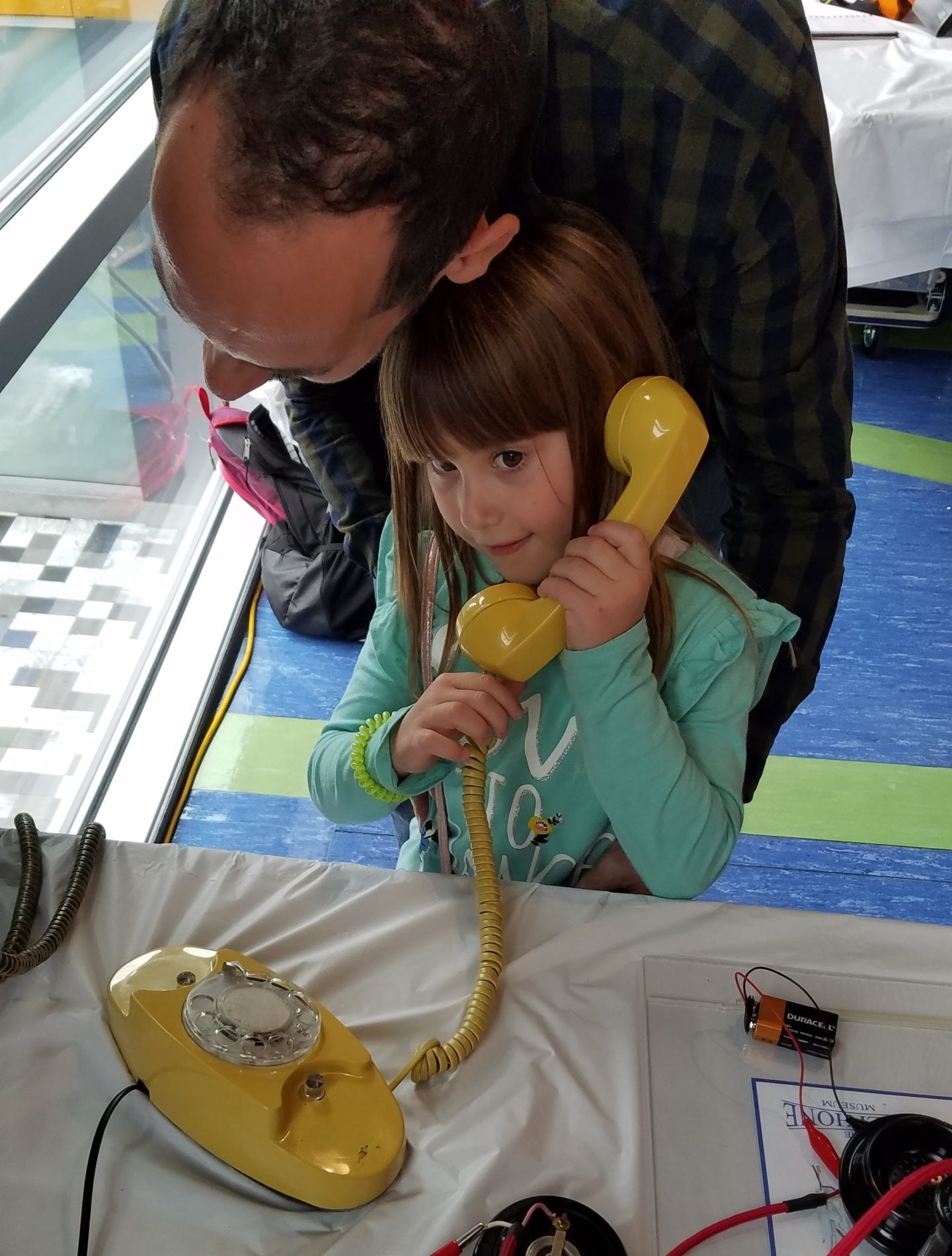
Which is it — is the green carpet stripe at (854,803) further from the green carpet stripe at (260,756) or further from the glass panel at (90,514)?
the glass panel at (90,514)

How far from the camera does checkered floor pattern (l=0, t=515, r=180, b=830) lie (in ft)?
5.57

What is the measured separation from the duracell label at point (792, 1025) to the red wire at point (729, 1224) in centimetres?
10

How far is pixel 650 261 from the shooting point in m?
0.93

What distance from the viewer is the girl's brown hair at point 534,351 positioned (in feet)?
2.67

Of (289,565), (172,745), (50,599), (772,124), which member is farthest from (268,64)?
(289,565)

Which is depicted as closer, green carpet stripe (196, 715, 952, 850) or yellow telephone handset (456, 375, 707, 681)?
yellow telephone handset (456, 375, 707, 681)

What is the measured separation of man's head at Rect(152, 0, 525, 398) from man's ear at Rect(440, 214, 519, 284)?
1.7 inches

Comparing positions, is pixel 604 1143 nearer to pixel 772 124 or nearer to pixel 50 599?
pixel 772 124

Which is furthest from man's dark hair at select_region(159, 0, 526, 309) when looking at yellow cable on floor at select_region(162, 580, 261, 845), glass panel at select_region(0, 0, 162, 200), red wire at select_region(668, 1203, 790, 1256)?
yellow cable on floor at select_region(162, 580, 261, 845)

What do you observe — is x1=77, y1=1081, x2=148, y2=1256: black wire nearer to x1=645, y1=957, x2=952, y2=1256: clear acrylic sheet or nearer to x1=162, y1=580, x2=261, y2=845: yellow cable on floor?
x1=645, y1=957, x2=952, y2=1256: clear acrylic sheet

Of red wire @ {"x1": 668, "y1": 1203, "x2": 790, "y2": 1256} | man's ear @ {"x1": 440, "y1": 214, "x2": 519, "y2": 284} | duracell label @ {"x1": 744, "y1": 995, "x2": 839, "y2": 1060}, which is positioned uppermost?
man's ear @ {"x1": 440, "y1": 214, "x2": 519, "y2": 284}

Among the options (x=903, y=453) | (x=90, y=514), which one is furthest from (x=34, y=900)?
(x=903, y=453)

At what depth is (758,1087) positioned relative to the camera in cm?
71

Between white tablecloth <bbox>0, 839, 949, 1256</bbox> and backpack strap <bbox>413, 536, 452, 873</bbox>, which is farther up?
backpack strap <bbox>413, 536, 452, 873</bbox>
